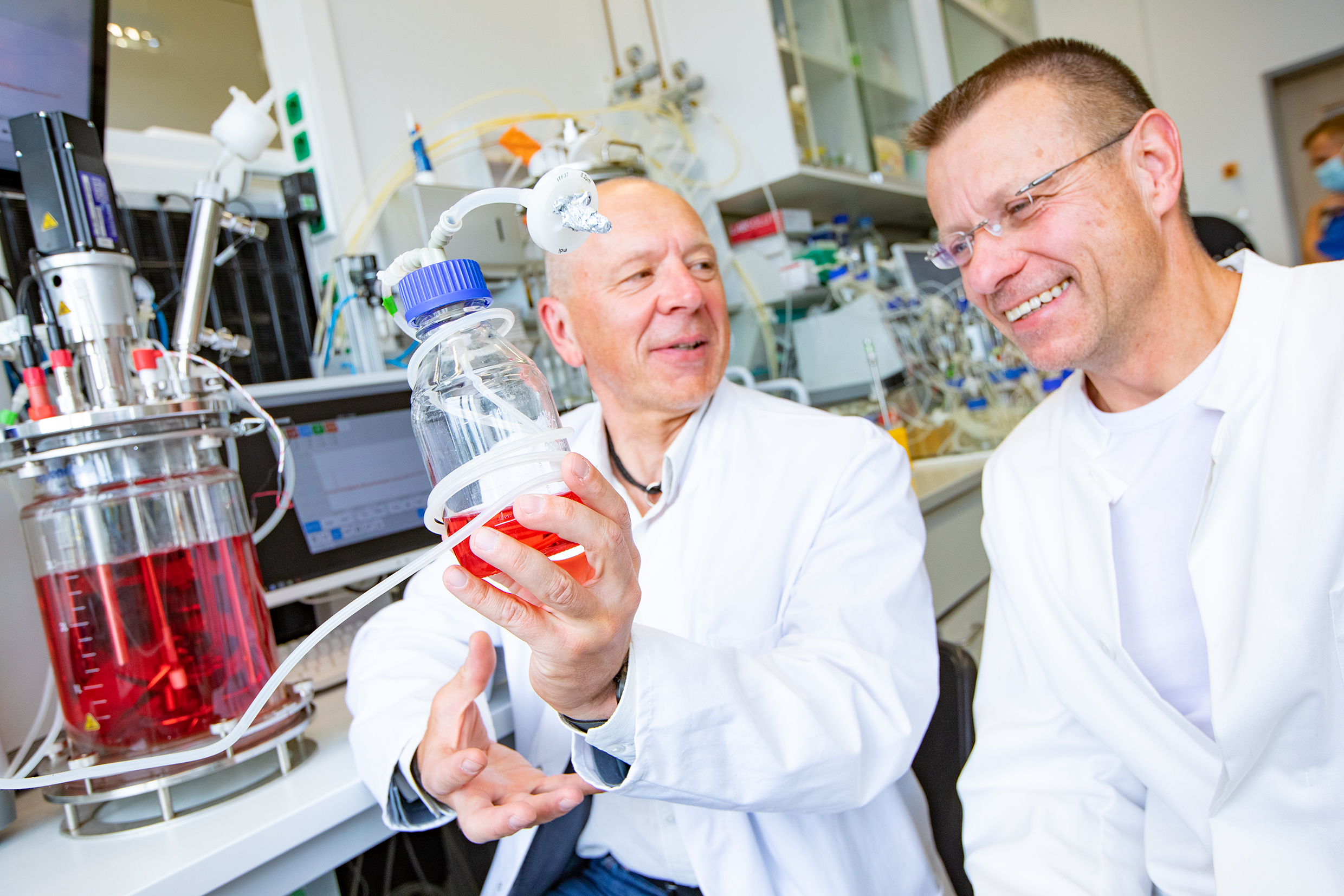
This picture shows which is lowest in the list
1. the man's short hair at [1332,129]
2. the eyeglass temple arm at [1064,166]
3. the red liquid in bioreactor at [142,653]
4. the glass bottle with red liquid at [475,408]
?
the red liquid in bioreactor at [142,653]

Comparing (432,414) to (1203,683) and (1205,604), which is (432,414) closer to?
(1205,604)

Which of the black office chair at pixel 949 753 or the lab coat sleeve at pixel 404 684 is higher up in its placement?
the lab coat sleeve at pixel 404 684

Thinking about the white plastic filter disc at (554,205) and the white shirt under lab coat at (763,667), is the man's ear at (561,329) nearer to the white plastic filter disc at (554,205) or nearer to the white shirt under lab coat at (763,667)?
the white shirt under lab coat at (763,667)

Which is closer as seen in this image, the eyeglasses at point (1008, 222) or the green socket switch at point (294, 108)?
the eyeglasses at point (1008, 222)

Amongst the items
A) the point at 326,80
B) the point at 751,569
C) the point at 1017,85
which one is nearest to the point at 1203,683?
the point at 751,569

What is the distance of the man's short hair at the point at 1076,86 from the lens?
38.2 inches

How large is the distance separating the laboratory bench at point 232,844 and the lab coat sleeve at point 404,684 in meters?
0.04

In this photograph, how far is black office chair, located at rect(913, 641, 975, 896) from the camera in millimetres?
959

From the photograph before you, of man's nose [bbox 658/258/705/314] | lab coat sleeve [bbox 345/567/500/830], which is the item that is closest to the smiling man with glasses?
man's nose [bbox 658/258/705/314]

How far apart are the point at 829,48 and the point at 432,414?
2672 mm

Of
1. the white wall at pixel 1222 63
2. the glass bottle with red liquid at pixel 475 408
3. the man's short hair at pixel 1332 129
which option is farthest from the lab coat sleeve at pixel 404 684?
the white wall at pixel 1222 63

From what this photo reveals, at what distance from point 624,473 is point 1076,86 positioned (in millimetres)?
765

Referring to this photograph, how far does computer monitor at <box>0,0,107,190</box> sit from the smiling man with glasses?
1235 mm

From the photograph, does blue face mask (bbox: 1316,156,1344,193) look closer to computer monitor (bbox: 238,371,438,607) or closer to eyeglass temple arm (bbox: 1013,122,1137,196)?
eyeglass temple arm (bbox: 1013,122,1137,196)
